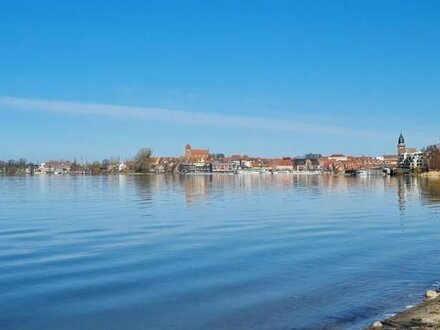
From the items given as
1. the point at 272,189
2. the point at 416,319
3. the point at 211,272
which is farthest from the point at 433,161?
the point at 416,319

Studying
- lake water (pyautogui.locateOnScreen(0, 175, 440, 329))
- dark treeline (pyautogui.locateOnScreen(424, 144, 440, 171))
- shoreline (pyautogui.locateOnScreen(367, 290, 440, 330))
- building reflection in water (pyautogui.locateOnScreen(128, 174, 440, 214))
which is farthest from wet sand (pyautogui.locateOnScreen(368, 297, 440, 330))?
dark treeline (pyautogui.locateOnScreen(424, 144, 440, 171))

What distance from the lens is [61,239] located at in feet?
76.2

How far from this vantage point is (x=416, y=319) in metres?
10.6

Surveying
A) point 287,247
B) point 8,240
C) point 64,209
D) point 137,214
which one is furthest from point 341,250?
point 64,209

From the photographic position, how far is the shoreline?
1005 centimetres

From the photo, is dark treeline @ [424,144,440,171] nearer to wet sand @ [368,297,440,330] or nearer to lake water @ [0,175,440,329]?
lake water @ [0,175,440,329]

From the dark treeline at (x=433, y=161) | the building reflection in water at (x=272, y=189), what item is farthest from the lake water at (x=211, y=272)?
the dark treeline at (x=433, y=161)

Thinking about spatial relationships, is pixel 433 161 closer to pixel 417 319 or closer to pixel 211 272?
pixel 211 272

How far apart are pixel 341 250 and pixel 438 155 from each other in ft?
490

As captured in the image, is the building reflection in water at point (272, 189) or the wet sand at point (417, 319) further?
the building reflection in water at point (272, 189)

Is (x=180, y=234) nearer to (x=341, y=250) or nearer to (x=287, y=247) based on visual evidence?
(x=287, y=247)

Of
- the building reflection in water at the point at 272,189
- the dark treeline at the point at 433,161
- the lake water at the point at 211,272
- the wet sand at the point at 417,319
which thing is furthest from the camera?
the dark treeline at the point at 433,161

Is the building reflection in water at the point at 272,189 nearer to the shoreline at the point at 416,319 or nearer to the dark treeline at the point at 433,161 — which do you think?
the shoreline at the point at 416,319

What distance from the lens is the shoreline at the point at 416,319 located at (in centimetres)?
1005
